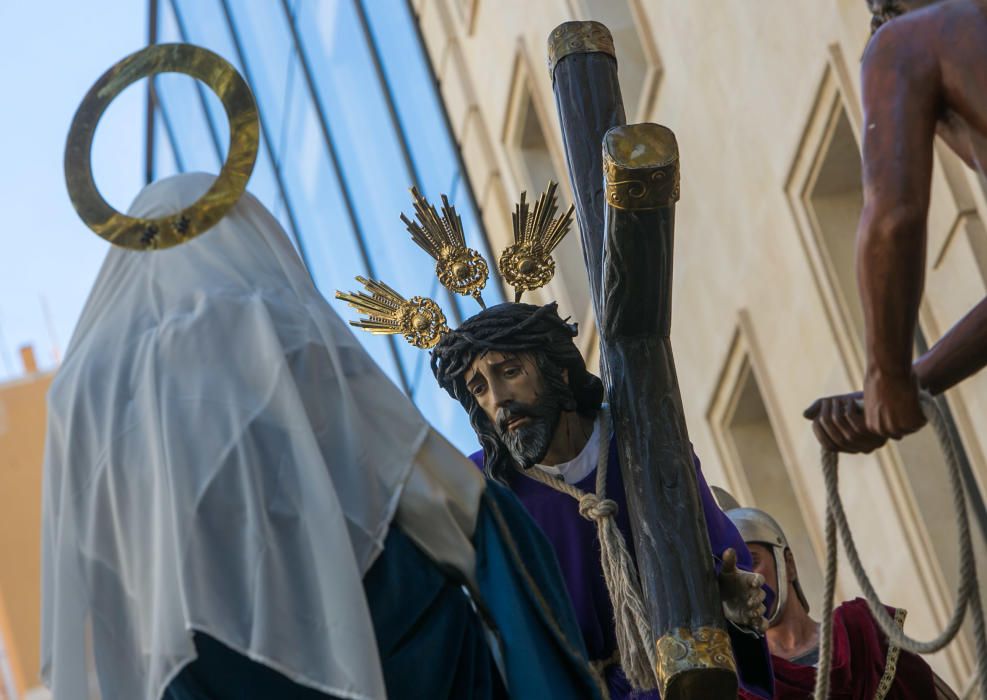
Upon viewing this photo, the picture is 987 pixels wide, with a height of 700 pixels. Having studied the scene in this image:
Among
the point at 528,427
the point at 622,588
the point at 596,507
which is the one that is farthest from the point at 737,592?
the point at 528,427

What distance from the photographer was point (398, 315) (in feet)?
21.1

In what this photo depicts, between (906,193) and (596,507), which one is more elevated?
(906,193)

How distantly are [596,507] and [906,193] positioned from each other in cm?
165

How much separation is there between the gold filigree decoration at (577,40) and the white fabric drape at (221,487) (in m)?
1.64

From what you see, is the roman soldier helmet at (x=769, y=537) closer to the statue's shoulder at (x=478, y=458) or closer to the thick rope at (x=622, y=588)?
the statue's shoulder at (x=478, y=458)

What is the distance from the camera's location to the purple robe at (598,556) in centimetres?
579

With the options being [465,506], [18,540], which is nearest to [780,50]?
[465,506]

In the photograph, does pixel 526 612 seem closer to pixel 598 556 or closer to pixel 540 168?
pixel 598 556

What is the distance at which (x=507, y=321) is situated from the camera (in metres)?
6.20

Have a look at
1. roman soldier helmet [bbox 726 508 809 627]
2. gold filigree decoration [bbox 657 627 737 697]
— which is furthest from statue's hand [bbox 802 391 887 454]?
roman soldier helmet [bbox 726 508 809 627]

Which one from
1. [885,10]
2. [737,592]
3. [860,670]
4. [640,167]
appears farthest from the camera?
[860,670]

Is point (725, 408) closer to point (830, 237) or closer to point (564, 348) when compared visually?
point (830, 237)

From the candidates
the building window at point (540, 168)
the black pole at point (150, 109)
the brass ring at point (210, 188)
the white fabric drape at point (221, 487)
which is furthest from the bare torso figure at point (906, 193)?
the black pole at point (150, 109)

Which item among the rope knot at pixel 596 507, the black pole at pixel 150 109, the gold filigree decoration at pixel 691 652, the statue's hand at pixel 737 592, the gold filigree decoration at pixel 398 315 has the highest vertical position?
the black pole at pixel 150 109
